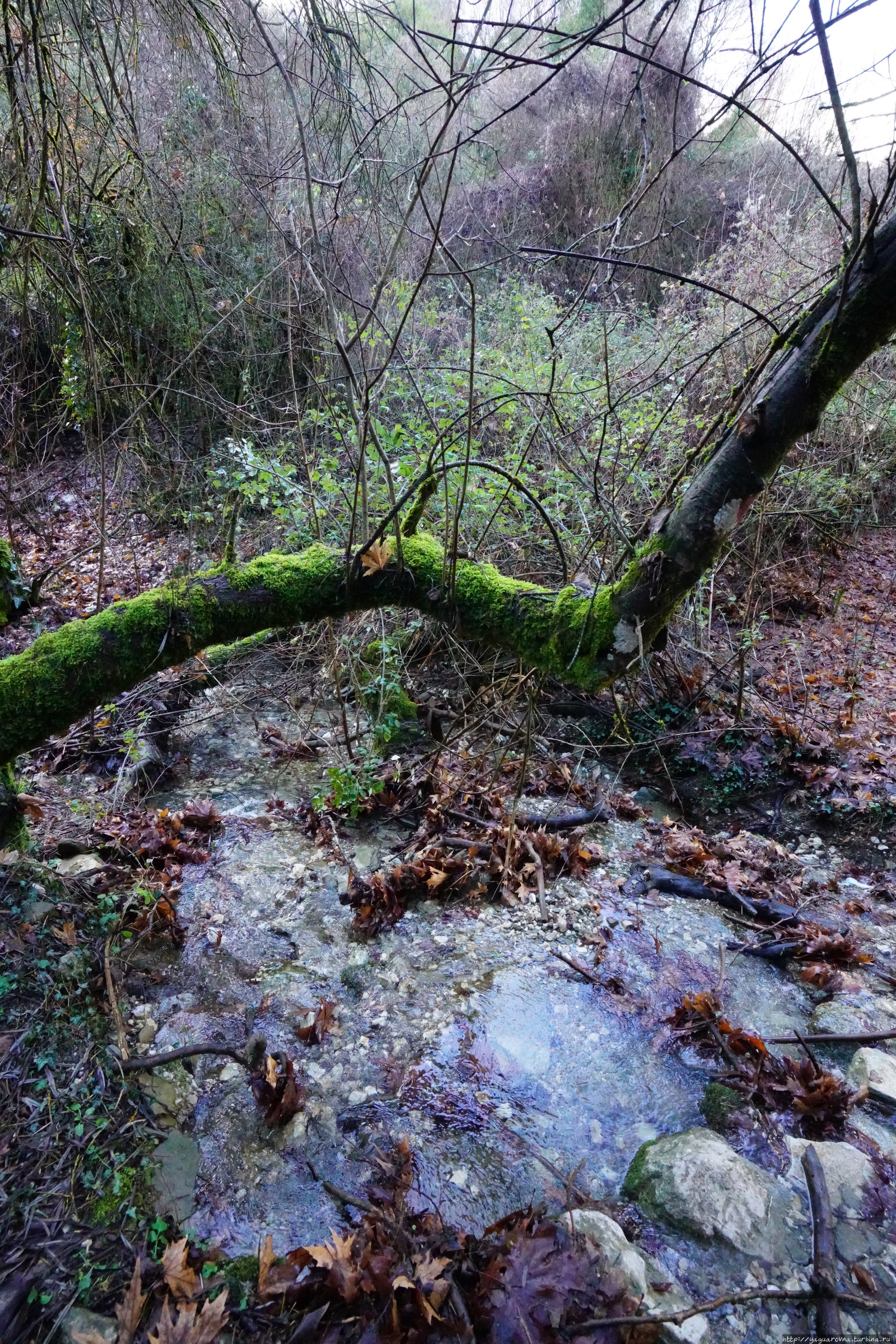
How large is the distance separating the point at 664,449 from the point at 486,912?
463 centimetres

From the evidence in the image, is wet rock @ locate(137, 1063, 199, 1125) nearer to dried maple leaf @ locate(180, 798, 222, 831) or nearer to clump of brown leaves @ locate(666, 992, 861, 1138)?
dried maple leaf @ locate(180, 798, 222, 831)

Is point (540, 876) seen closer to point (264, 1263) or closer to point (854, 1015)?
point (854, 1015)

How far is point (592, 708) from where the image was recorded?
517 cm

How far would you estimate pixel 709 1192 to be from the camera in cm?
215

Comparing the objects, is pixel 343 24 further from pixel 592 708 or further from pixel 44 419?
pixel 44 419

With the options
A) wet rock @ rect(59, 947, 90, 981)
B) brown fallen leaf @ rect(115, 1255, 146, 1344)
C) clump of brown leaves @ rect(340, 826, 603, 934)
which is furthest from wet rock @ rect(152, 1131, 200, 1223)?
clump of brown leaves @ rect(340, 826, 603, 934)

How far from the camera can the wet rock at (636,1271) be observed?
6.02 ft

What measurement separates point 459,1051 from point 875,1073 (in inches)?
63.8

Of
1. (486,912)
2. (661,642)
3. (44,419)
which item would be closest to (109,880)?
(486,912)

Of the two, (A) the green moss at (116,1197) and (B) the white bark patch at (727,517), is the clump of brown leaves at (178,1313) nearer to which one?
(A) the green moss at (116,1197)

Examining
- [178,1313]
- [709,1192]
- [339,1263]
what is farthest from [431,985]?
[178,1313]

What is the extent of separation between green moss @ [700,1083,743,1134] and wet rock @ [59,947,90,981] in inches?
98.3

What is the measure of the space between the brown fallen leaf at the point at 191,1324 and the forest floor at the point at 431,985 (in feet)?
0.07

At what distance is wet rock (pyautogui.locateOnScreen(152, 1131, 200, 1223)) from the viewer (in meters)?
2.08
